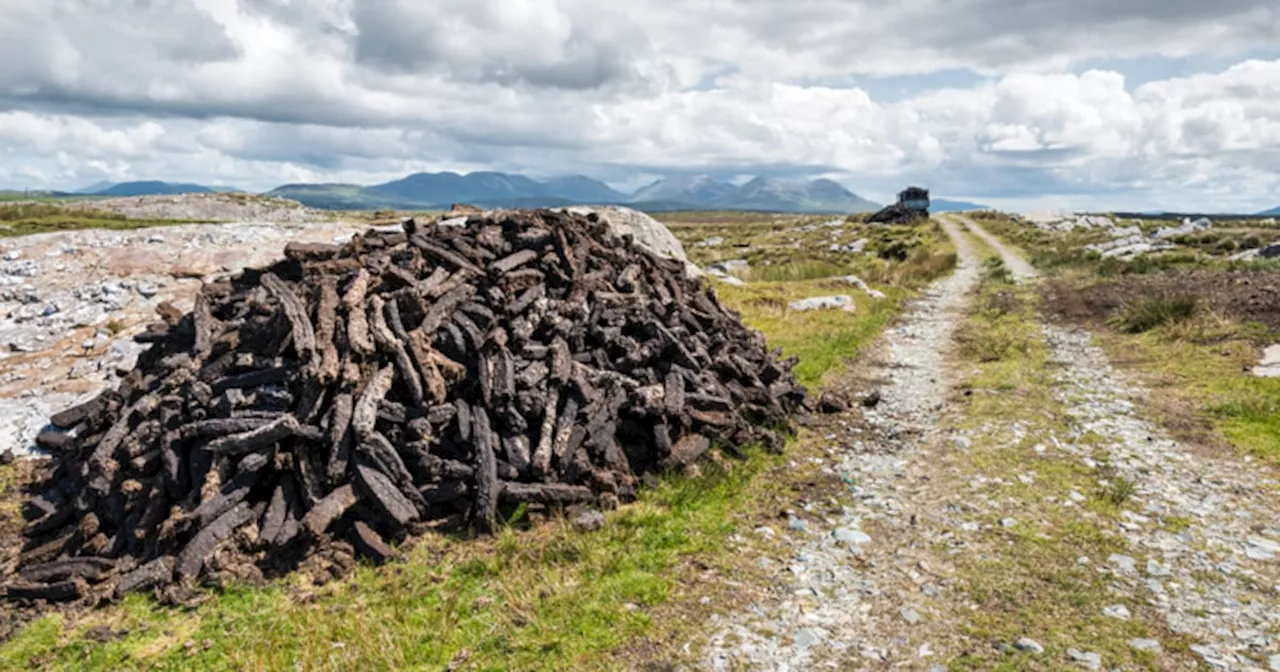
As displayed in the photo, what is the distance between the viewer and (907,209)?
11344cm

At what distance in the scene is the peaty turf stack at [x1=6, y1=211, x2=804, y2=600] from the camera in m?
8.98

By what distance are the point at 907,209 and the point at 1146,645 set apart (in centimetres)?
11678

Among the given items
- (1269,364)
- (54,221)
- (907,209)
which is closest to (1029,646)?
(1269,364)

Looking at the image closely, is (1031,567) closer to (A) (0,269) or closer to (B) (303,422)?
(B) (303,422)

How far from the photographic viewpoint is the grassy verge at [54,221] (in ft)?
95.3

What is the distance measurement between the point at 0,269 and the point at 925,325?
3085 cm

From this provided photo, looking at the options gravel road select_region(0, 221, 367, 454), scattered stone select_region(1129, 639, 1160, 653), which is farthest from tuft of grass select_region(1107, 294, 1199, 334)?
gravel road select_region(0, 221, 367, 454)

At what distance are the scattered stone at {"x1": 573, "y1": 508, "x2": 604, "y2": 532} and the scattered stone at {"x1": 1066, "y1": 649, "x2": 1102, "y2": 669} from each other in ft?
17.9

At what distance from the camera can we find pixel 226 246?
21.9 meters

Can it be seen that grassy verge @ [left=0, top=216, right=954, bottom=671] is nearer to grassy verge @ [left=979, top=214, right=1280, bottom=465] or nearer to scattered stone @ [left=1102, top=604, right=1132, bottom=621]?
scattered stone @ [left=1102, top=604, right=1132, bottom=621]

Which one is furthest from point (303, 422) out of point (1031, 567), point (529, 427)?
point (1031, 567)

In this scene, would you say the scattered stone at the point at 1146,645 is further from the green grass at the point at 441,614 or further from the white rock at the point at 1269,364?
the white rock at the point at 1269,364

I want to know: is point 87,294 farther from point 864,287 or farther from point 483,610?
point 864,287

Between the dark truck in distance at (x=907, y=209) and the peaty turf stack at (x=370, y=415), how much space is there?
106m
